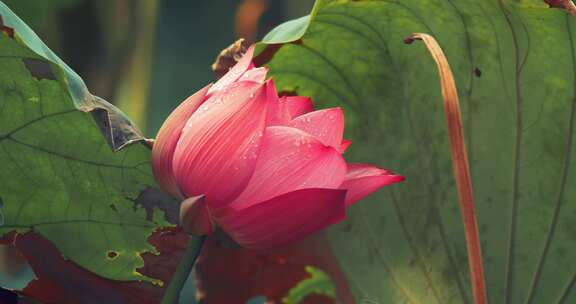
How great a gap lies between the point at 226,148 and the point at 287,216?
39mm

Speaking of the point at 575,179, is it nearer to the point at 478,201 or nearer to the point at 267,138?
the point at 478,201

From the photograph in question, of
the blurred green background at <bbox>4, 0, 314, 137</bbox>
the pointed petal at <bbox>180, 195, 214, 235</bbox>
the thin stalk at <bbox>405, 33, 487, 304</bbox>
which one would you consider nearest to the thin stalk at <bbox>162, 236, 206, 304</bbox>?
the pointed petal at <bbox>180, 195, 214, 235</bbox>

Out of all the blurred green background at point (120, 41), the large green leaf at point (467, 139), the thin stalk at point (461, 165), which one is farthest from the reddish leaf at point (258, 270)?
the blurred green background at point (120, 41)

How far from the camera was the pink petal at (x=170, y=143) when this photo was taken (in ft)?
1.25

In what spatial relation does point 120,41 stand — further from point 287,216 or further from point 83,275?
point 287,216

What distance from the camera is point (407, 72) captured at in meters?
0.51

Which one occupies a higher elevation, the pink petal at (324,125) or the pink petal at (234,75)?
the pink petal at (234,75)

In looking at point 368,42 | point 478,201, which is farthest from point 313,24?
point 478,201

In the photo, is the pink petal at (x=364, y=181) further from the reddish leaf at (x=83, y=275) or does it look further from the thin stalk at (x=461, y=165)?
the reddish leaf at (x=83, y=275)

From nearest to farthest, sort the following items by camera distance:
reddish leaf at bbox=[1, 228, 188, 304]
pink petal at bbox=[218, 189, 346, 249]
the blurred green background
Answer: pink petal at bbox=[218, 189, 346, 249] < reddish leaf at bbox=[1, 228, 188, 304] < the blurred green background

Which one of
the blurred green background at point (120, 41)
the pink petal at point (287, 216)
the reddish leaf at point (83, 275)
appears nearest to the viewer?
the pink petal at point (287, 216)

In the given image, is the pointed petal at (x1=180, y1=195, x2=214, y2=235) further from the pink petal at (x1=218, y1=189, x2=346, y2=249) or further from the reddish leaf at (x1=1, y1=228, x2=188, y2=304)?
the reddish leaf at (x1=1, y1=228, x2=188, y2=304)

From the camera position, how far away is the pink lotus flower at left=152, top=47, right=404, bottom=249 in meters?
0.36

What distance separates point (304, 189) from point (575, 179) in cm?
20
